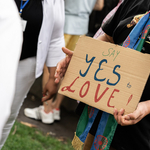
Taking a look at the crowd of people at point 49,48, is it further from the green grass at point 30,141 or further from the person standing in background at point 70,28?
the person standing in background at point 70,28

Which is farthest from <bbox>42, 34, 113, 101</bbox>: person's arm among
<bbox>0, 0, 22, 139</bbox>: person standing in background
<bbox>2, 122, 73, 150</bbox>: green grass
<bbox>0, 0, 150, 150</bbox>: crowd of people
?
<bbox>2, 122, 73, 150</bbox>: green grass

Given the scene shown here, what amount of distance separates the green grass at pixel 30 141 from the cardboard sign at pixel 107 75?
58.0 inches

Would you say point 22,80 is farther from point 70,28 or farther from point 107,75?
point 70,28

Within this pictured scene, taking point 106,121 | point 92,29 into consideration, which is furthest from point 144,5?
point 92,29

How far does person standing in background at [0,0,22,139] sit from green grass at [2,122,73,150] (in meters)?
2.01

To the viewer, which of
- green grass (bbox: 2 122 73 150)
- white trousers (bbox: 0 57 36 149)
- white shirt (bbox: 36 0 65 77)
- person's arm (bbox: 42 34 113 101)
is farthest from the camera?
green grass (bbox: 2 122 73 150)

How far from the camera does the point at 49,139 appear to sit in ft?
8.96

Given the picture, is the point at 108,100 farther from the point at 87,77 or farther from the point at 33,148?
the point at 33,148

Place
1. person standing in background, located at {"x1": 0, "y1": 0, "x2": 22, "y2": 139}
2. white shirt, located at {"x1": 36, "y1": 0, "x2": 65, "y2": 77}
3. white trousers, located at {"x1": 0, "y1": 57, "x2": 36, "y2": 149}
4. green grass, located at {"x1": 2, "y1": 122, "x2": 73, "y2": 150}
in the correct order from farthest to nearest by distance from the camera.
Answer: green grass, located at {"x1": 2, "y1": 122, "x2": 73, "y2": 150} → white trousers, located at {"x1": 0, "y1": 57, "x2": 36, "y2": 149} → white shirt, located at {"x1": 36, "y1": 0, "x2": 65, "y2": 77} → person standing in background, located at {"x1": 0, "y1": 0, "x2": 22, "y2": 139}

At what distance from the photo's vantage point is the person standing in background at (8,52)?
0.57 metres

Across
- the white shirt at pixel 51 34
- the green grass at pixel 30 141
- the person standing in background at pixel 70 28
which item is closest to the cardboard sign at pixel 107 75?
the white shirt at pixel 51 34

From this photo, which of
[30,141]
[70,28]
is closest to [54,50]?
[70,28]

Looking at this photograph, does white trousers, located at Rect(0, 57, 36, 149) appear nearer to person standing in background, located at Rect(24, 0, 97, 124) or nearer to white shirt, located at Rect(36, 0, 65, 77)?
white shirt, located at Rect(36, 0, 65, 77)

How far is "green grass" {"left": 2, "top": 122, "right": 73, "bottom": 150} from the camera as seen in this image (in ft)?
8.12
